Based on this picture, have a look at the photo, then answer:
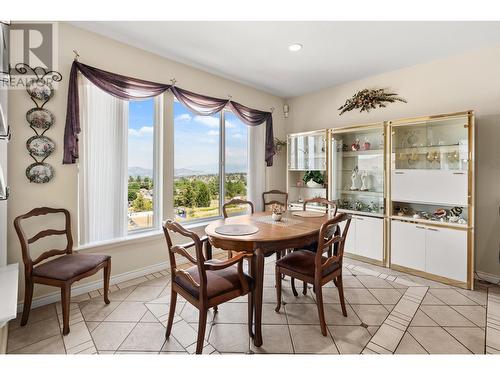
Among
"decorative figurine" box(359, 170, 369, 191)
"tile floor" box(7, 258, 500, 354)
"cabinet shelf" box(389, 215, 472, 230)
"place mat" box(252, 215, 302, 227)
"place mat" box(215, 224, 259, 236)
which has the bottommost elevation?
"tile floor" box(7, 258, 500, 354)

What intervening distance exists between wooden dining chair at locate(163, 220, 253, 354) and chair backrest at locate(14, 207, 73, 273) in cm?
119

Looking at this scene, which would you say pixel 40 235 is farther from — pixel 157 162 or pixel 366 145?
pixel 366 145

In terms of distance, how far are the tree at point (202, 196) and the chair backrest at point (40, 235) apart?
63.1 inches

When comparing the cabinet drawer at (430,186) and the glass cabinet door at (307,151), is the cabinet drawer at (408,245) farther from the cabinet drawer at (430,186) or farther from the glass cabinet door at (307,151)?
the glass cabinet door at (307,151)

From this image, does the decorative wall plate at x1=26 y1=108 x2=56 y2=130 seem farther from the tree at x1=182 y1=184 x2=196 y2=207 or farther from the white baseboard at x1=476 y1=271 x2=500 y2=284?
the white baseboard at x1=476 y1=271 x2=500 y2=284

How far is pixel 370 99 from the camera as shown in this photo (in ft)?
12.1

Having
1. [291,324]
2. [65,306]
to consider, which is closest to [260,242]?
[291,324]

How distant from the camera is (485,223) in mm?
2902

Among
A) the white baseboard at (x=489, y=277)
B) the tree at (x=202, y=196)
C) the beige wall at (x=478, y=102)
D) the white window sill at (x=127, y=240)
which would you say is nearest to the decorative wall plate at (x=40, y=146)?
the white window sill at (x=127, y=240)

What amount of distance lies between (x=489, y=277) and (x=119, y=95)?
178 inches

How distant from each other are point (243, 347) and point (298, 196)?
10.4 feet

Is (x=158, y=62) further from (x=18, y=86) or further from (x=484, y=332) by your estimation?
(x=484, y=332)

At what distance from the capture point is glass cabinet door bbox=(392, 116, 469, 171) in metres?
2.87

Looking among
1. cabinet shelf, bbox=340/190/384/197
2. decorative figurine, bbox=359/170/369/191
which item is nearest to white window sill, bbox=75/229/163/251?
cabinet shelf, bbox=340/190/384/197
